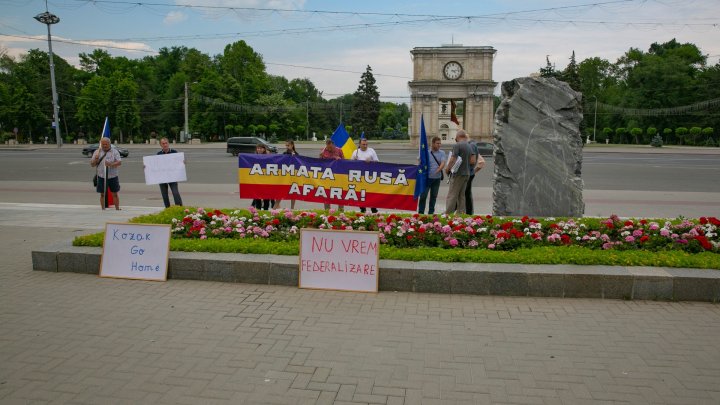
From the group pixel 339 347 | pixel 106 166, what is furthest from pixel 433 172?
pixel 106 166

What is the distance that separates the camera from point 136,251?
7.73 metres

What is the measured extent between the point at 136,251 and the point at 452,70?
61133 millimetres

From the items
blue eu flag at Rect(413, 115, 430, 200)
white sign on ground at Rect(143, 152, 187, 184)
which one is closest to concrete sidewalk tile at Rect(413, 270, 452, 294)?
blue eu flag at Rect(413, 115, 430, 200)

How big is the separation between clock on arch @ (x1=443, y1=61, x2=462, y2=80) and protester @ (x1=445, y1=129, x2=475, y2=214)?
55.6 m

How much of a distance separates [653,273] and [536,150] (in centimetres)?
407

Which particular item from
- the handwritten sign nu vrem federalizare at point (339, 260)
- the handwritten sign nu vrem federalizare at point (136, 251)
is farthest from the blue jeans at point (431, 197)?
the handwritten sign nu vrem federalizare at point (136, 251)

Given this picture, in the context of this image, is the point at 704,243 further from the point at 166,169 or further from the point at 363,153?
the point at 166,169

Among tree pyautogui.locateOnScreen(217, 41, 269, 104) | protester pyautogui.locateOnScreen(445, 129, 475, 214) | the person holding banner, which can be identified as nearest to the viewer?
protester pyautogui.locateOnScreen(445, 129, 475, 214)

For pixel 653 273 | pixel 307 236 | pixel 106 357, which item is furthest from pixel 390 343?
pixel 653 273

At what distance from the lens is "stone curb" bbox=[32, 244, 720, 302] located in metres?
6.73

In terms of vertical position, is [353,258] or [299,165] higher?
[299,165]

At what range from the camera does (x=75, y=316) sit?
6273 millimetres

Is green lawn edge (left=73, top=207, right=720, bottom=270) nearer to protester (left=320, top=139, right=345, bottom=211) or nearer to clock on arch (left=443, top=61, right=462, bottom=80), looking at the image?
protester (left=320, top=139, right=345, bottom=211)

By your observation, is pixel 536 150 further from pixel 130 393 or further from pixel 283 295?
pixel 130 393
